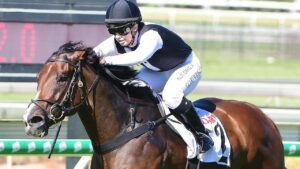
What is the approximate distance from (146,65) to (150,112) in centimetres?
35

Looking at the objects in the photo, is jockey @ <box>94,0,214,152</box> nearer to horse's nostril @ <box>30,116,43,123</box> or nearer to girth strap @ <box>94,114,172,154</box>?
girth strap @ <box>94,114,172,154</box>

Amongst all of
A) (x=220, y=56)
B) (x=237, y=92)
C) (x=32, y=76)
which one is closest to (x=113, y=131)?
(x=32, y=76)

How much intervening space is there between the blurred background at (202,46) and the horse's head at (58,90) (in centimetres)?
195

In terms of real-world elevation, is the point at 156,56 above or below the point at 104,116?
above

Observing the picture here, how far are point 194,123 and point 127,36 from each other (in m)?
0.78

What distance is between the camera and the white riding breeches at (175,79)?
5617mm

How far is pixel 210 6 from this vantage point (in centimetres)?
3319

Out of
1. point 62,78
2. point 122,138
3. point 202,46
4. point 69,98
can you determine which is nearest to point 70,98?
point 69,98

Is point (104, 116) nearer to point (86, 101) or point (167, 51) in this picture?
point (86, 101)

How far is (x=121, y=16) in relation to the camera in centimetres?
538

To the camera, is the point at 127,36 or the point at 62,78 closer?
the point at 62,78

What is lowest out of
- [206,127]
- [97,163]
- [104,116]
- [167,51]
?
[97,163]

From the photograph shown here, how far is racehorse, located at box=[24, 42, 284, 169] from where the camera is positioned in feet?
16.5

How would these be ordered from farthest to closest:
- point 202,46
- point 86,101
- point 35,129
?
point 202,46
point 86,101
point 35,129
